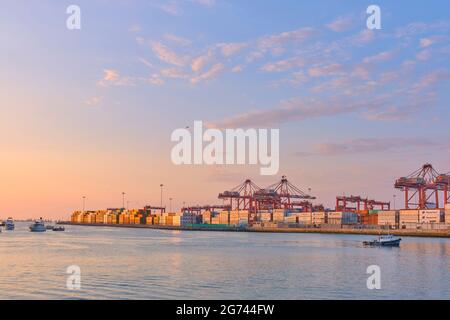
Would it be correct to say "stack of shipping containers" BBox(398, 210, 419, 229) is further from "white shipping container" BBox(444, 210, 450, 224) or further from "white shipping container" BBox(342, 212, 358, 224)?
"white shipping container" BBox(342, 212, 358, 224)

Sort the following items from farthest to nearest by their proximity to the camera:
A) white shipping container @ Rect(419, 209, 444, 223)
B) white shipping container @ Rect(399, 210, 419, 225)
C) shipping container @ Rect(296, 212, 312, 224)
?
1. shipping container @ Rect(296, 212, 312, 224)
2. white shipping container @ Rect(399, 210, 419, 225)
3. white shipping container @ Rect(419, 209, 444, 223)

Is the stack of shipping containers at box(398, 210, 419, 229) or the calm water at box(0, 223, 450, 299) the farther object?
the stack of shipping containers at box(398, 210, 419, 229)

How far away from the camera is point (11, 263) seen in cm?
4197

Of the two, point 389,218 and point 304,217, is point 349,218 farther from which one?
point 389,218

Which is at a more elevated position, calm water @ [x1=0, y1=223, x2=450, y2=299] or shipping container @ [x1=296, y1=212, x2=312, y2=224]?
calm water @ [x1=0, y1=223, x2=450, y2=299]

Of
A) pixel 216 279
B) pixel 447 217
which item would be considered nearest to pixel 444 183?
pixel 447 217

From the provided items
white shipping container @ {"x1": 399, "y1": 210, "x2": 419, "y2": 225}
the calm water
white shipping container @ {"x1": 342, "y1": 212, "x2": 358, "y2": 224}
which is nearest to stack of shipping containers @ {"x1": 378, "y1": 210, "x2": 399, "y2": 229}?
white shipping container @ {"x1": 399, "y1": 210, "x2": 419, "y2": 225}

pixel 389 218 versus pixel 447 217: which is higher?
pixel 447 217

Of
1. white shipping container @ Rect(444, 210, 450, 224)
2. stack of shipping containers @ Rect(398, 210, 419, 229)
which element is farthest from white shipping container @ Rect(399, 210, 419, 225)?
white shipping container @ Rect(444, 210, 450, 224)

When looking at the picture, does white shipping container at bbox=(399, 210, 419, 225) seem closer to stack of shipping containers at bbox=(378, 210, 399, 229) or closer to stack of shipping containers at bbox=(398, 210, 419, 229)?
stack of shipping containers at bbox=(398, 210, 419, 229)

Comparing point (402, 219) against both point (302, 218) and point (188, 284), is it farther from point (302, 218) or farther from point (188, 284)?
point (188, 284)

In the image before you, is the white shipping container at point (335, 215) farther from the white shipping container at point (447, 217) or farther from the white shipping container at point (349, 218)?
the white shipping container at point (447, 217)

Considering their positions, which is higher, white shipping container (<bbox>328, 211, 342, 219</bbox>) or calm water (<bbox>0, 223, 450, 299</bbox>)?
calm water (<bbox>0, 223, 450, 299</bbox>)

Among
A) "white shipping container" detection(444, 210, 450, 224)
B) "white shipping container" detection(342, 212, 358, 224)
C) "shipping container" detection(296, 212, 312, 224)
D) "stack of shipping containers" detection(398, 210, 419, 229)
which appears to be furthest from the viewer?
"shipping container" detection(296, 212, 312, 224)
